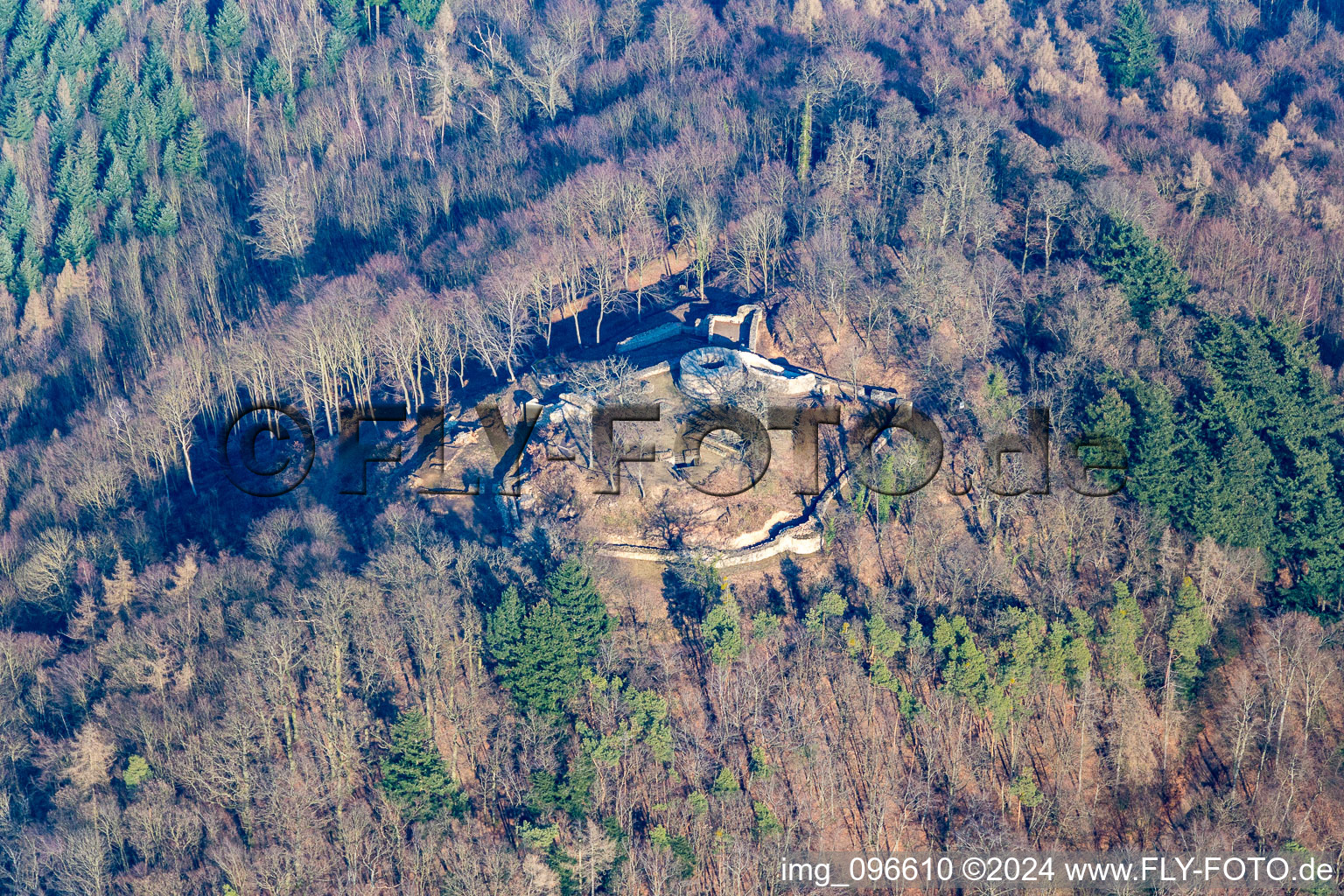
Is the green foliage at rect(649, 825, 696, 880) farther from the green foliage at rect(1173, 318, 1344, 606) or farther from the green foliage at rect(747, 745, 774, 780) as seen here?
the green foliage at rect(1173, 318, 1344, 606)

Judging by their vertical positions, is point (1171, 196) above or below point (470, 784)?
above

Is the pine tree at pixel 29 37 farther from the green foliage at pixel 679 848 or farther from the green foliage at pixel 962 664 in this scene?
the green foliage at pixel 962 664

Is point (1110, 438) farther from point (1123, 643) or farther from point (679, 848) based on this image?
point (679, 848)

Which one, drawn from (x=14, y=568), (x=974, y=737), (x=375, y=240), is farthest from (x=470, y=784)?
(x=375, y=240)

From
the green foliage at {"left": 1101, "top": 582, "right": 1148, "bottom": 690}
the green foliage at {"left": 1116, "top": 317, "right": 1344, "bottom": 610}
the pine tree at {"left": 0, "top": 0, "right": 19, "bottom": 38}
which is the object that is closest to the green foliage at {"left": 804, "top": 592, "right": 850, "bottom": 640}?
the green foliage at {"left": 1101, "top": 582, "right": 1148, "bottom": 690}

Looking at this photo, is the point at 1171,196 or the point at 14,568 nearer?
the point at 14,568

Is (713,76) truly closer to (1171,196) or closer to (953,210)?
(953,210)
